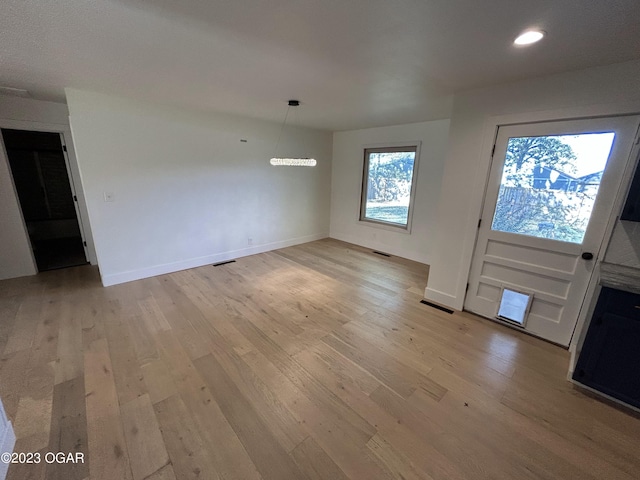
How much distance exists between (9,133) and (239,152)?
441 centimetres

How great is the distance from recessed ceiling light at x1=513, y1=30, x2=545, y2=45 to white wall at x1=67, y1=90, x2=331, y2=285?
12.5 ft

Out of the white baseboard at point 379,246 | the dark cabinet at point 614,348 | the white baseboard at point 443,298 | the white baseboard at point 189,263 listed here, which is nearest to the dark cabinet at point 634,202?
the dark cabinet at point 614,348

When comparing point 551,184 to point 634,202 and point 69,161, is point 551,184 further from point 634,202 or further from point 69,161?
point 69,161

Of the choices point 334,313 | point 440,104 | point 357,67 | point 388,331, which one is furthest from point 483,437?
point 440,104

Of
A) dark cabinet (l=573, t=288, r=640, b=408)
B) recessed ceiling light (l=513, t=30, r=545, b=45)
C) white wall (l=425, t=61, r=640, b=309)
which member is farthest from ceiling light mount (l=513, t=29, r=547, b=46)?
dark cabinet (l=573, t=288, r=640, b=408)

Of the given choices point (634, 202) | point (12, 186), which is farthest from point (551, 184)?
point (12, 186)

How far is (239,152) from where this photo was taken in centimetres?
442

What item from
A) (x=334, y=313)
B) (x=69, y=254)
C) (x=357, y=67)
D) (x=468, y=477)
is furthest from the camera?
(x=69, y=254)

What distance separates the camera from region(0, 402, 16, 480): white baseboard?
4.41ft

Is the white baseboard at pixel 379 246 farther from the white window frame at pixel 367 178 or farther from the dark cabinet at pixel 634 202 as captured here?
the dark cabinet at pixel 634 202

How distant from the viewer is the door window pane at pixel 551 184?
221 centimetres

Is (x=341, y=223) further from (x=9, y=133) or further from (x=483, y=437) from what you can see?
(x=9, y=133)

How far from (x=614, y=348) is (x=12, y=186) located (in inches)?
273

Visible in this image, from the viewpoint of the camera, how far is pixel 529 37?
5.38ft
